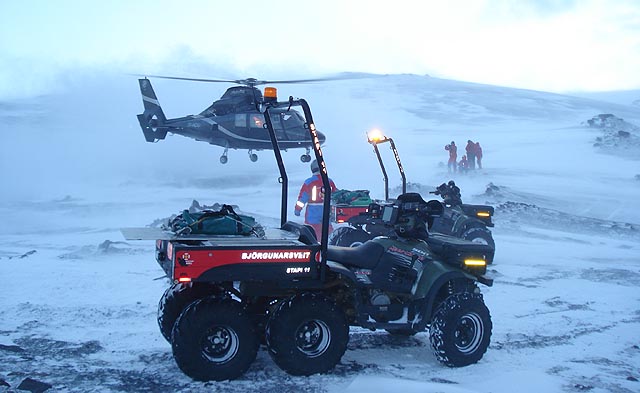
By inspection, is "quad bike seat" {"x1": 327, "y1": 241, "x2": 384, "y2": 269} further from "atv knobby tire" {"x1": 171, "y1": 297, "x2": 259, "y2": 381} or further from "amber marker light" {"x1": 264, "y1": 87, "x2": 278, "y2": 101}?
"amber marker light" {"x1": 264, "y1": 87, "x2": 278, "y2": 101}

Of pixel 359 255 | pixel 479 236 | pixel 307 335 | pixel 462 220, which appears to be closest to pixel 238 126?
pixel 462 220

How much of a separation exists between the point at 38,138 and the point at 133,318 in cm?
2668

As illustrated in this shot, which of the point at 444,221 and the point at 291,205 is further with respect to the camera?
the point at 291,205

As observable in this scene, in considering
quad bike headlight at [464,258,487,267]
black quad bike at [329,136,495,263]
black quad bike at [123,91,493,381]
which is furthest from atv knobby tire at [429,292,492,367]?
black quad bike at [329,136,495,263]

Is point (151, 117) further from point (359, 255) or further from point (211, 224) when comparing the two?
point (359, 255)

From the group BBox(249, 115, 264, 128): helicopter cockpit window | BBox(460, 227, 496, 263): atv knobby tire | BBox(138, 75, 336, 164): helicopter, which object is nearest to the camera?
BBox(460, 227, 496, 263): atv knobby tire

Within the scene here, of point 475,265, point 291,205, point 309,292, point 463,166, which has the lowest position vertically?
point 291,205

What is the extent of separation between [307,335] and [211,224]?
1196mm

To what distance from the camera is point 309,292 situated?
4.77 m

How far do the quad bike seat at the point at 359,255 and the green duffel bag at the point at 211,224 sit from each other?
74cm

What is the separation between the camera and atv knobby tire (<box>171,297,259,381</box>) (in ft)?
14.4

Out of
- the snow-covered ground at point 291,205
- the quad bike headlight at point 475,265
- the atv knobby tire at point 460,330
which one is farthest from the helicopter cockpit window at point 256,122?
the atv knobby tire at point 460,330

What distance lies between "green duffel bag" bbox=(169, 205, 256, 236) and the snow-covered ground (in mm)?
1118

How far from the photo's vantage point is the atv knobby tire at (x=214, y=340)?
4.39 meters
